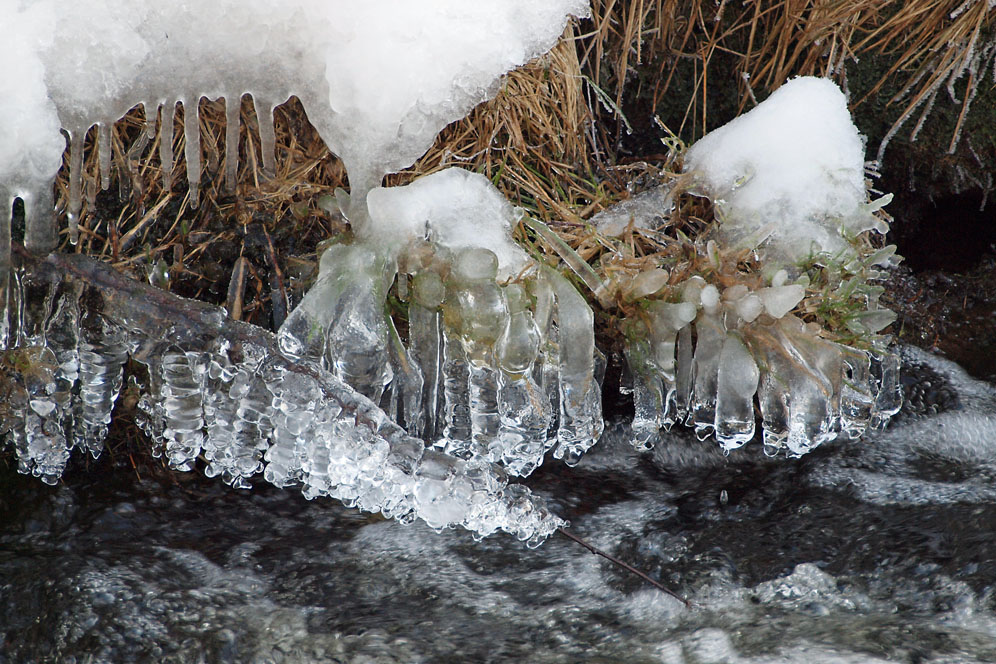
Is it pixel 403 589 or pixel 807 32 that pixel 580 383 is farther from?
pixel 807 32

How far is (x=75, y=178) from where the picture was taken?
2.05 metres

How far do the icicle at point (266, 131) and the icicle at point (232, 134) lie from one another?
0.16 feet

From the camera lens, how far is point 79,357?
6.97 ft

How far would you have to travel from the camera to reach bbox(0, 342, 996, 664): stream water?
74.7 inches

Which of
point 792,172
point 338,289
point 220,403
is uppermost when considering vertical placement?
point 792,172

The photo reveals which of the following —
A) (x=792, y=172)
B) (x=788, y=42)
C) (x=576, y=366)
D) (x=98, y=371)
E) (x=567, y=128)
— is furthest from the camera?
(x=788, y=42)

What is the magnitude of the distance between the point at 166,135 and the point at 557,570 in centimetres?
147

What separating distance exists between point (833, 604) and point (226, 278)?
177cm

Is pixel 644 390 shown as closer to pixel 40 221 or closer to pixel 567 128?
pixel 567 128

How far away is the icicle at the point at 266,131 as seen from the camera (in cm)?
212

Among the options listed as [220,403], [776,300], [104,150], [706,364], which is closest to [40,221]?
[104,150]

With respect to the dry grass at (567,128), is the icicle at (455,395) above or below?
below

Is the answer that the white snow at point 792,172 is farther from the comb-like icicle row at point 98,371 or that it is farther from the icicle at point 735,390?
the comb-like icicle row at point 98,371

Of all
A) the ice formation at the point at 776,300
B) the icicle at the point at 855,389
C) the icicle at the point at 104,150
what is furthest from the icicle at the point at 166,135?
the icicle at the point at 855,389
